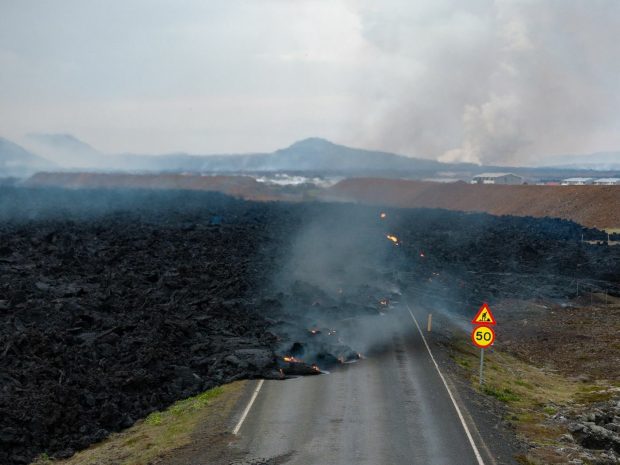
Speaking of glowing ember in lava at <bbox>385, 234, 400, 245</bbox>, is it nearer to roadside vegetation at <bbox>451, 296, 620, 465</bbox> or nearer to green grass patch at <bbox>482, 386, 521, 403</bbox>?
roadside vegetation at <bbox>451, 296, 620, 465</bbox>

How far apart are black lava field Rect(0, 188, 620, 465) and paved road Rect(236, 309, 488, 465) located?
274 cm

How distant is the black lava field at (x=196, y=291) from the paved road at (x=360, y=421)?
108 inches

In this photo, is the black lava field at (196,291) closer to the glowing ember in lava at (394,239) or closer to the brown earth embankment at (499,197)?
the glowing ember in lava at (394,239)

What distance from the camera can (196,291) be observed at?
41.6m

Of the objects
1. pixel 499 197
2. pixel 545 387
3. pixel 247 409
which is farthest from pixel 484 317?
pixel 499 197

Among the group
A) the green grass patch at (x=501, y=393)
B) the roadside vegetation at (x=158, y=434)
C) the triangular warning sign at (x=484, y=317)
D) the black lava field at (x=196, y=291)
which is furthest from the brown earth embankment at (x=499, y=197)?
the roadside vegetation at (x=158, y=434)

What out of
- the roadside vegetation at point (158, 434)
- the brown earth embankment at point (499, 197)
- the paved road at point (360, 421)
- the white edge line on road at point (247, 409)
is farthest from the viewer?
the brown earth embankment at point (499, 197)

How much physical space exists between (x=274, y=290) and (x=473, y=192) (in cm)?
10335

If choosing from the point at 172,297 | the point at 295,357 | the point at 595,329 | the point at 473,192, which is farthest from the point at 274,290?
the point at 473,192

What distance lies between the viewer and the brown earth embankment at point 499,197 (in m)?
96.3

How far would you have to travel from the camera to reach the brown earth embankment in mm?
96312

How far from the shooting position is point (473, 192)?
13975cm

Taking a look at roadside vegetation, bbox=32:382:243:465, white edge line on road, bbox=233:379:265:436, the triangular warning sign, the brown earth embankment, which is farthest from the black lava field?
the brown earth embankment

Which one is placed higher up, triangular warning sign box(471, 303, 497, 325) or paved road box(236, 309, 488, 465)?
triangular warning sign box(471, 303, 497, 325)
